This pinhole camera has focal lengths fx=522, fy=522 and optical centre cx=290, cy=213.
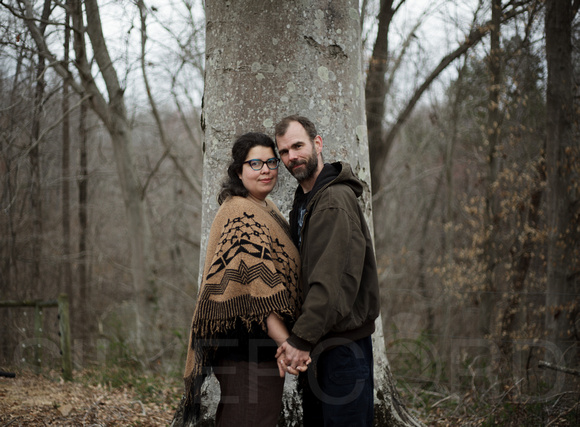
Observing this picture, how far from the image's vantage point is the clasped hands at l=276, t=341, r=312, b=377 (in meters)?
2.44

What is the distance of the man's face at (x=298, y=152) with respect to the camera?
9.37ft

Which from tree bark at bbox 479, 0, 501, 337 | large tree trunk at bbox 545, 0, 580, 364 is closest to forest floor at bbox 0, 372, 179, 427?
large tree trunk at bbox 545, 0, 580, 364

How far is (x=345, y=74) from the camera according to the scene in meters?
3.60

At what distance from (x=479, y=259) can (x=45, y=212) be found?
10504 mm

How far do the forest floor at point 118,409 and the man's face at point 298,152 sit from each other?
100 inches

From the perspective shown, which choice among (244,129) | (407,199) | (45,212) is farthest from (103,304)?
(244,129)

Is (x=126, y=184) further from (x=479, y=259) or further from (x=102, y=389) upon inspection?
(x=479, y=259)

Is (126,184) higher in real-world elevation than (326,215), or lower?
higher

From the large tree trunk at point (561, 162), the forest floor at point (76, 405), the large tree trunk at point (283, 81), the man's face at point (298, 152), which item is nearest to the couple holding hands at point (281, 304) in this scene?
the man's face at point (298, 152)

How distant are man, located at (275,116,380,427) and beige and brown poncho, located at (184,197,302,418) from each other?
0.36ft

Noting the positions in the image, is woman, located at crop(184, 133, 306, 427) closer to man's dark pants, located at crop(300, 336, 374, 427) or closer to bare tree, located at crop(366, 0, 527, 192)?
man's dark pants, located at crop(300, 336, 374, 427)

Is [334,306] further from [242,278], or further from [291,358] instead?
[242,278]

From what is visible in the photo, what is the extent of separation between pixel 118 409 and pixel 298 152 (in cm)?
292

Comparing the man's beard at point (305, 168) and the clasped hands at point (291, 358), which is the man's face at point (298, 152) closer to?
the man's beard at point (305, 168)
